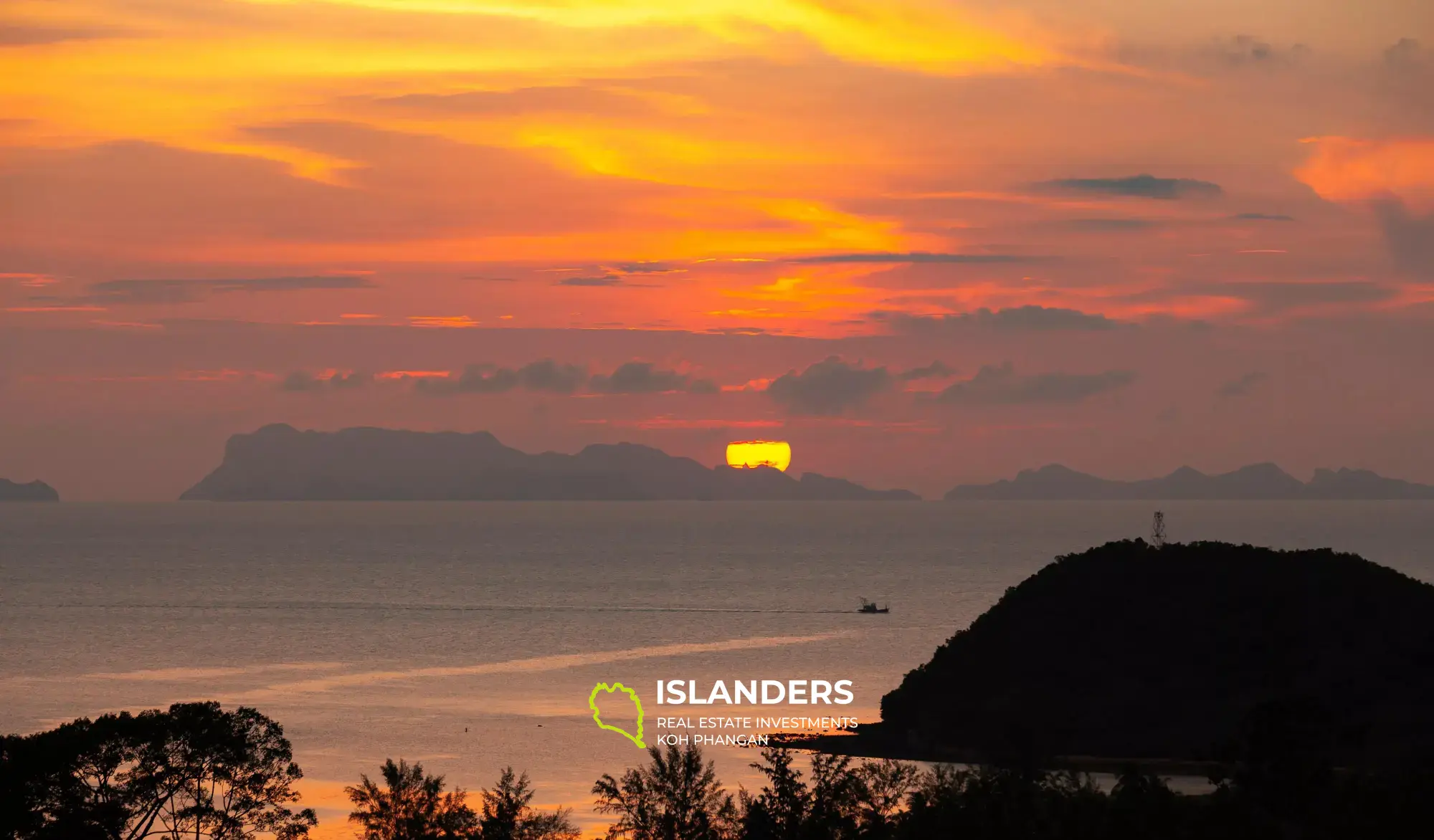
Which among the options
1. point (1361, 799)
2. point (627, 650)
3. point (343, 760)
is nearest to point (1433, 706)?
point (1361, 799)

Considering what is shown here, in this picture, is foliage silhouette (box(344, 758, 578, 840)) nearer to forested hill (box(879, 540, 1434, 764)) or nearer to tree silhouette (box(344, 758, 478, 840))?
tree silhouette (box(344, 758, 478, 840))

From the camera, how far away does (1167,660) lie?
344 ft

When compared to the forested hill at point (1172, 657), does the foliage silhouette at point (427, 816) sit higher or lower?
lower

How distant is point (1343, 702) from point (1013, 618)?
2233 cm

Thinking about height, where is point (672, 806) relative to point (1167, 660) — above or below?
below

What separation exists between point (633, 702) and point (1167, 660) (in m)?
40.4

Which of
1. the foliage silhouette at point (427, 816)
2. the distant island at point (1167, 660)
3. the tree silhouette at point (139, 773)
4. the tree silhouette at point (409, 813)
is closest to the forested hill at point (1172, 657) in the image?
the distant island at point (1167, 660)

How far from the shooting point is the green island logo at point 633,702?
346ft

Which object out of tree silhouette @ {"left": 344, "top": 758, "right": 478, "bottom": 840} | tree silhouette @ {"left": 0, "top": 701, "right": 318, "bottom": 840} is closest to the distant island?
tree silhouette @ {"left": 344, "top": 758, "right": 478, "bottom": 840}

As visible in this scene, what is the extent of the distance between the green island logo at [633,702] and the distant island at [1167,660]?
48.0 feet

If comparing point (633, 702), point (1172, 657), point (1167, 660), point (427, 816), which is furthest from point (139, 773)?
point (1172, 657)

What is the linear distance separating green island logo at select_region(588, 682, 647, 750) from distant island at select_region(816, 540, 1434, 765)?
1462 cm

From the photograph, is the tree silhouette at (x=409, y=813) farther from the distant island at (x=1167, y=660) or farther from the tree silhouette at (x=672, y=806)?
the distant island at (x=1167, y=660)

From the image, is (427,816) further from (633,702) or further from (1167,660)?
(633,702)
